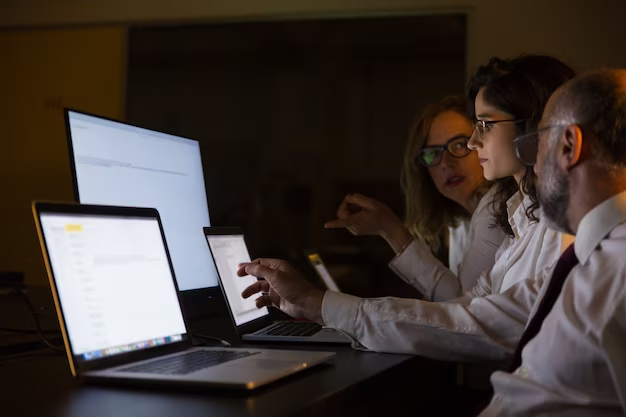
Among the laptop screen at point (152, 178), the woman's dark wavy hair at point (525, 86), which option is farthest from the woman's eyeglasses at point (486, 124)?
the laptop screen at point (152, 178)

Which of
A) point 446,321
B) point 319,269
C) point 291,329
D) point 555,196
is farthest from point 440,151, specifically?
point 555,196

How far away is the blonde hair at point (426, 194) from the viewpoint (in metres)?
2.47

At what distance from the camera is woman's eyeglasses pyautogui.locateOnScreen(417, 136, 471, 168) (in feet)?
7.73

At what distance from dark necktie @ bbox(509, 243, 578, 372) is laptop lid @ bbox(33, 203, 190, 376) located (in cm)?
57

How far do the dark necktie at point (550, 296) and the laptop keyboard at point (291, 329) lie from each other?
1.69 feet

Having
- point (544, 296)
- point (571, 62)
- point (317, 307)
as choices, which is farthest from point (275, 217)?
point (544, 296)

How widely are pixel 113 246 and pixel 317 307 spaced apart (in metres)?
0.42

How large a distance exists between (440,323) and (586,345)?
37 centimetres

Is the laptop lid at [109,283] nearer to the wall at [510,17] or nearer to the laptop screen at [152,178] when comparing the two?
the laptop screen at [152,178]

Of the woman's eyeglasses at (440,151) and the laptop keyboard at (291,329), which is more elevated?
the woman's eyeglasses at (440,151)

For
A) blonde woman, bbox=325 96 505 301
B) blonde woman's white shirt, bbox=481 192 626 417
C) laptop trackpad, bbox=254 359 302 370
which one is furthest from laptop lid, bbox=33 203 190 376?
blonde woman, bbox=325 96 505 301

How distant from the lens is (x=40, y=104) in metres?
3.88

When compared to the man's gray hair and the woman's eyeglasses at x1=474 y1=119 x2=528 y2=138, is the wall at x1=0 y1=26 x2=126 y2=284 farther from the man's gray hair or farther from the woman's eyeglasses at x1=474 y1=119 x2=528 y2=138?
the man's gray hair

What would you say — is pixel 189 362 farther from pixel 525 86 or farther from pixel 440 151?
pixel 440 151
